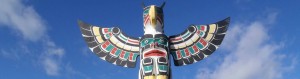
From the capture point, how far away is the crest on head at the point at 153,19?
13820 millimetres

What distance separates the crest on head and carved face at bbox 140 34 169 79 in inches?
17.5

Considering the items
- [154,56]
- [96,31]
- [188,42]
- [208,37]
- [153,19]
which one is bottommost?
[154,56]

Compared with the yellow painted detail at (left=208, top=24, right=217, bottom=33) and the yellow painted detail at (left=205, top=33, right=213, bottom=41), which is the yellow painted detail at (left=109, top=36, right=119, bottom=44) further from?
the yellow painted detail at (left=208, top=24, right=217, bottom=33)

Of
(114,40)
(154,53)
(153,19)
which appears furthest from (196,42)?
(114,40)

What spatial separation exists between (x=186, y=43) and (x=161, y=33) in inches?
39.0

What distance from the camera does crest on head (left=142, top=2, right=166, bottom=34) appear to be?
13.8m

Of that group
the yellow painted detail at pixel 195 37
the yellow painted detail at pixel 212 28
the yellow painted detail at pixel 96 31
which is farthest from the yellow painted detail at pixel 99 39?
the yellow painted detail at pixel 212 28

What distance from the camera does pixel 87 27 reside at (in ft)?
49.3

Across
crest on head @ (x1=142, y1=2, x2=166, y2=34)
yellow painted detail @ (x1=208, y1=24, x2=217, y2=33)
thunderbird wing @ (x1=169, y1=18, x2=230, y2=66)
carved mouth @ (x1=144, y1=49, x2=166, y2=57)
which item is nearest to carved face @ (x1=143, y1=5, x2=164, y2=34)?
crest on head @ (x1=142, y1=2, x2=166, y2=34)

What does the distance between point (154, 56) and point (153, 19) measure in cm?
165

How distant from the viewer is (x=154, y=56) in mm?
12664

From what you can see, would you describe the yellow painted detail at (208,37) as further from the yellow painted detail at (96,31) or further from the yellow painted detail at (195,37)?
the yellow painted detail at (96,31)

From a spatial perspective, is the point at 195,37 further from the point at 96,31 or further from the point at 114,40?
the point at 96,31

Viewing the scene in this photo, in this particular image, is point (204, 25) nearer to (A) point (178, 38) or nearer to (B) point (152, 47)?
(A) point (178, 38)
